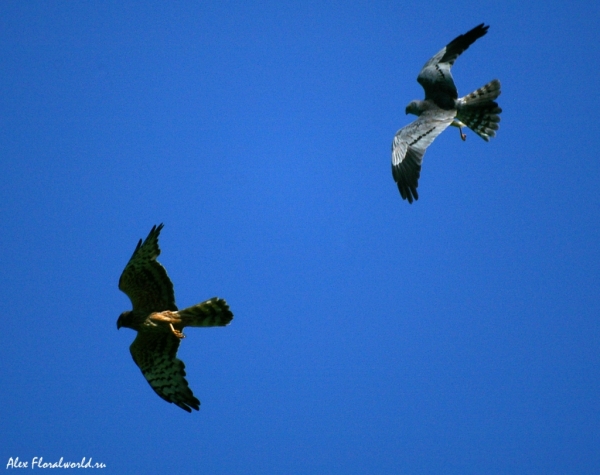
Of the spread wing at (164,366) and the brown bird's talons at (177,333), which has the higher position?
the brown bird's talons at (177,333)

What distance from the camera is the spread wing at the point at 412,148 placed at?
25.8ft

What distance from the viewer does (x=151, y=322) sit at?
284 inches

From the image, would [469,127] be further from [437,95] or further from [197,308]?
[197,308]

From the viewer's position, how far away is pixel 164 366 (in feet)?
24.5

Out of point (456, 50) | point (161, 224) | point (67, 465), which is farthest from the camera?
point (67, 465)

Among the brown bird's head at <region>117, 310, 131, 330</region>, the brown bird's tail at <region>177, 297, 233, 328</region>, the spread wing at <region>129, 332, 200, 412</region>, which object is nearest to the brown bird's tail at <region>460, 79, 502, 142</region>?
the brown bird's tail at <region>177, 297, 233, 328</region>

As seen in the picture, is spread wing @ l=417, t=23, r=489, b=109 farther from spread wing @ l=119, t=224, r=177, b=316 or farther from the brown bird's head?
the brown bird's head

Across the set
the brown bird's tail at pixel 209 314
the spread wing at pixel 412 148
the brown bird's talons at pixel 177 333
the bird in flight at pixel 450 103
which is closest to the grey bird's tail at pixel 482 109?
the bird in flight at pixel 450 103

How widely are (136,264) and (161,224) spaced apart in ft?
1.53

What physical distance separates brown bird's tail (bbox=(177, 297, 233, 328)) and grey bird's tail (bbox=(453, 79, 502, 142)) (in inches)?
160

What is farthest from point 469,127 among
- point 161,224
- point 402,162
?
point 161,224

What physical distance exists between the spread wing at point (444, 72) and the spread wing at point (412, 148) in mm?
397

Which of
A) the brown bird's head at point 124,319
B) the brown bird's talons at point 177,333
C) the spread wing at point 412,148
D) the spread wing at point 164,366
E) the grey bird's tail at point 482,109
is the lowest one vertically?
the spread wing at point 164,366

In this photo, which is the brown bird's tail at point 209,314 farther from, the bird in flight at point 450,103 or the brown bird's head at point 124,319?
the bird in flight at point 450,103
